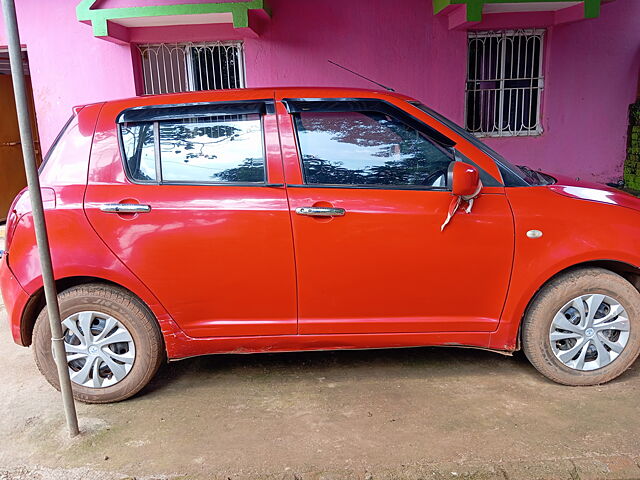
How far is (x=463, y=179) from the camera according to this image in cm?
290

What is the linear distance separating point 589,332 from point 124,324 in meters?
2.74

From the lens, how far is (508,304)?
3.18m

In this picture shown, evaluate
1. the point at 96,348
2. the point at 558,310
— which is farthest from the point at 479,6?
the point at 96,348

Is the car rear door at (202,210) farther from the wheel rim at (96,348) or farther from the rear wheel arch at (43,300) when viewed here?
the wheel rim at (96,348)

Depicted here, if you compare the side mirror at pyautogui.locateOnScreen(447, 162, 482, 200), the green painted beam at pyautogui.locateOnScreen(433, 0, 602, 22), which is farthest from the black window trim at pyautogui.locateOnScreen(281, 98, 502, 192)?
the green painted beam at pyautogui.locateOnScreen(433, 0, 602, 22)

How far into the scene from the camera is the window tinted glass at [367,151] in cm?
315

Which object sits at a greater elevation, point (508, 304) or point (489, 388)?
point (508, 304)

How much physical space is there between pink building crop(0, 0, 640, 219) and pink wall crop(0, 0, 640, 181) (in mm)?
14

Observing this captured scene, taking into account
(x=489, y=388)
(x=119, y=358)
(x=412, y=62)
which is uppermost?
(x=412, y=62)

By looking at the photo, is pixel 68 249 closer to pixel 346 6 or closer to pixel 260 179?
pixel 260 179

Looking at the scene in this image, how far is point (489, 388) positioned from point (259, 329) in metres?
1.46

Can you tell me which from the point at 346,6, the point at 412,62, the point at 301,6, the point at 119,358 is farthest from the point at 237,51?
the point at 119,358

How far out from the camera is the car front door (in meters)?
3.08

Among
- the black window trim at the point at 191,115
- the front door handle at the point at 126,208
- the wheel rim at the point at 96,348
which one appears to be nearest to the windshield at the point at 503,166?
the black window trim at the point at 191,115
